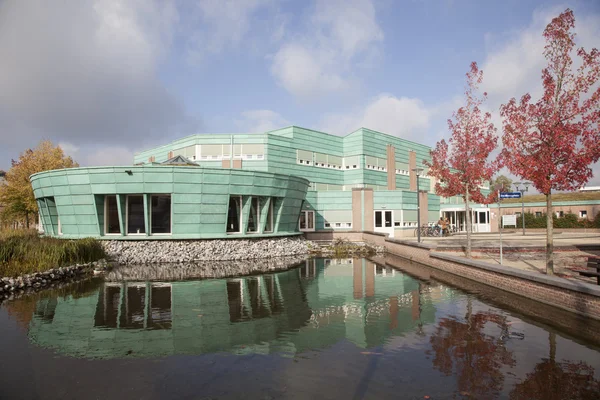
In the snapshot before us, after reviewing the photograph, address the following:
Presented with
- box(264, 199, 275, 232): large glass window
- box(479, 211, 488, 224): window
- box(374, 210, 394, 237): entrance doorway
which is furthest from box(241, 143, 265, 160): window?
box(479, 211, 488, 224): window

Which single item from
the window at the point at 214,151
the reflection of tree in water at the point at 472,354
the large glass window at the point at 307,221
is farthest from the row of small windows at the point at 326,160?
the reflection of tree in water at the point at 472,354

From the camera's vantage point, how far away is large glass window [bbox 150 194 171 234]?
71.6 ft

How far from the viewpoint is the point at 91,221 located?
846 inches

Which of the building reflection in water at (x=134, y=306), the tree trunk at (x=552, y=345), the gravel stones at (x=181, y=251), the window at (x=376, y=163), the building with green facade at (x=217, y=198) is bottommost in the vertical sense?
the tree trunk at (x=552, y=345)

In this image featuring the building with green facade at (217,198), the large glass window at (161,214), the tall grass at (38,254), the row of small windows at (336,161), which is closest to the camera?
the tall grass at (38,254)

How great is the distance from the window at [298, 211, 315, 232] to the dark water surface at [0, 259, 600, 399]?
21479 millimetres

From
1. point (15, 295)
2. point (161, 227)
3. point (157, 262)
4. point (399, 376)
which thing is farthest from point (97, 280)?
point (399, 376)

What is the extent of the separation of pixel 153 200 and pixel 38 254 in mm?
6959

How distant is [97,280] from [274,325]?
10260 mm

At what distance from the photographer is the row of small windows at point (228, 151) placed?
37656 millimetres

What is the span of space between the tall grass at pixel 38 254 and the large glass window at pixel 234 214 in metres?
7.51

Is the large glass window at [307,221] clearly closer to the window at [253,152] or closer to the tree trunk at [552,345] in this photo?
the window at [253,152]

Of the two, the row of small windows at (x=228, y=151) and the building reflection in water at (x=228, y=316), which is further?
the row of small windows at (x=228, y=151)

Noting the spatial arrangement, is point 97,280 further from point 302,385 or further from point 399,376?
point 399,376
